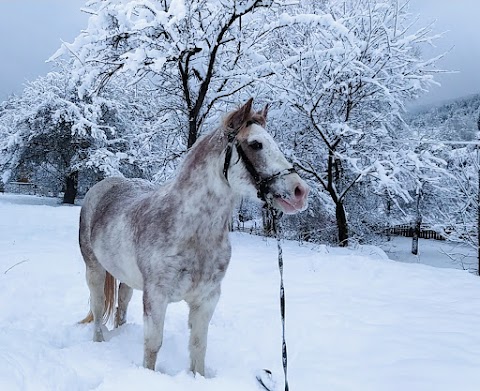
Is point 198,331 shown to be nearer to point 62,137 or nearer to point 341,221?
point 341,221

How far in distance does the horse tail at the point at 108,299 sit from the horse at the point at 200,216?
3.58 ft

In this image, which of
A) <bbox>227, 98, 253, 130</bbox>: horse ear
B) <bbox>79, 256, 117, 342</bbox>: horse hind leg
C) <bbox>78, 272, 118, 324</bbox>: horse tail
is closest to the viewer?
<bbox>227, 98, 253, 130</bbox>: horse ear

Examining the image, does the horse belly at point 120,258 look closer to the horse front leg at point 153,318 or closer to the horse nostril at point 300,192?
the horse front leg at point 153,318

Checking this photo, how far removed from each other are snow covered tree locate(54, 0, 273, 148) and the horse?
5.58 metres

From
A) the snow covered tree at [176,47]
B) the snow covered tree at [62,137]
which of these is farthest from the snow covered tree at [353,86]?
the snow covered tree at [62,137]

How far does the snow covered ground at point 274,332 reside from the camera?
251cm

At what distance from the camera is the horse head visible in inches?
92.1

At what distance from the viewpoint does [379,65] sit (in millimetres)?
11219

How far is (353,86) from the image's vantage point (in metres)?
11.3

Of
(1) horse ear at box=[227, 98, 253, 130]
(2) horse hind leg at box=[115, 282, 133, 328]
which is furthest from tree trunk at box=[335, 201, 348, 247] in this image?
(1) horse ear at box=[227, 98, 253, 130]

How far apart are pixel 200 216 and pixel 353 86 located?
9.92 meters

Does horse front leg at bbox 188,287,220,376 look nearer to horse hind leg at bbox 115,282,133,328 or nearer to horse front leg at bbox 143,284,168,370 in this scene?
horse front leg at bbox 143,284,168,370

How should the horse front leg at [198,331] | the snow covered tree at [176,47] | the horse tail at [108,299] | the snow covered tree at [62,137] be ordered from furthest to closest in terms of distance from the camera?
the snow covered tree at [62,137] < the snow covered tree at [176,47] < the horse tail at [108,299] < the horse front leg at [198,331]

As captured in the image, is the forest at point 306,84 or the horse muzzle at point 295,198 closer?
the horse muzzle at point 295,198
